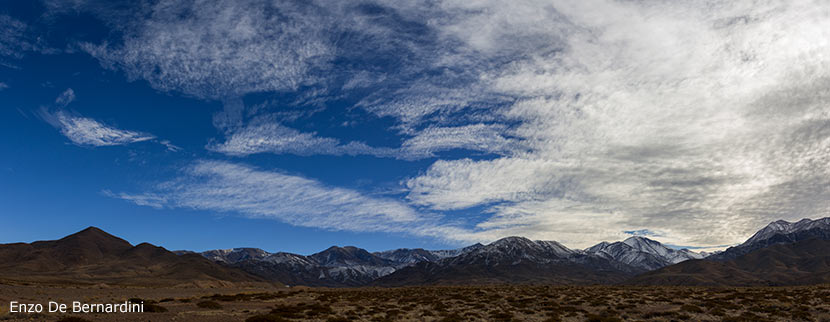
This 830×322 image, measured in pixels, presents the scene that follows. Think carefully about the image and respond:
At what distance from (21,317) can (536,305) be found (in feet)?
124

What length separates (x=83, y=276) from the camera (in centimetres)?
16300

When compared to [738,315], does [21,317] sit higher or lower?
higher

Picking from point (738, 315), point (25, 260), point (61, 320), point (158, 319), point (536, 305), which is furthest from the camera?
point (25, 260)

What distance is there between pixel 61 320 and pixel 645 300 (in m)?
46.7

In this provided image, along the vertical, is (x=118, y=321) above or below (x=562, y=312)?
above

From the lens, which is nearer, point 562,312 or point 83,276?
point 562,312

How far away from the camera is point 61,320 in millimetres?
24422

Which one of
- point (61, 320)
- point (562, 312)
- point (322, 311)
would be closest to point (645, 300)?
point (562, 312)

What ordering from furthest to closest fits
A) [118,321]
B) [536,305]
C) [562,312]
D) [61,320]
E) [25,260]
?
1. [25,260]
2. [536,305]
3. [562,312]
4. [118,321]
5. [61,320]

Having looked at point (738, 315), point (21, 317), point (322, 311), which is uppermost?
point (21, 317)

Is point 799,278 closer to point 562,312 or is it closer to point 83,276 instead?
point 562,312

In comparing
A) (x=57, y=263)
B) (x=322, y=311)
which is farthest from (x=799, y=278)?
(x=57, y=263)

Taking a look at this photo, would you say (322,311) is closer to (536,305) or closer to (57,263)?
(536,305)

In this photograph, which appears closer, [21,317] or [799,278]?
[21,317]
